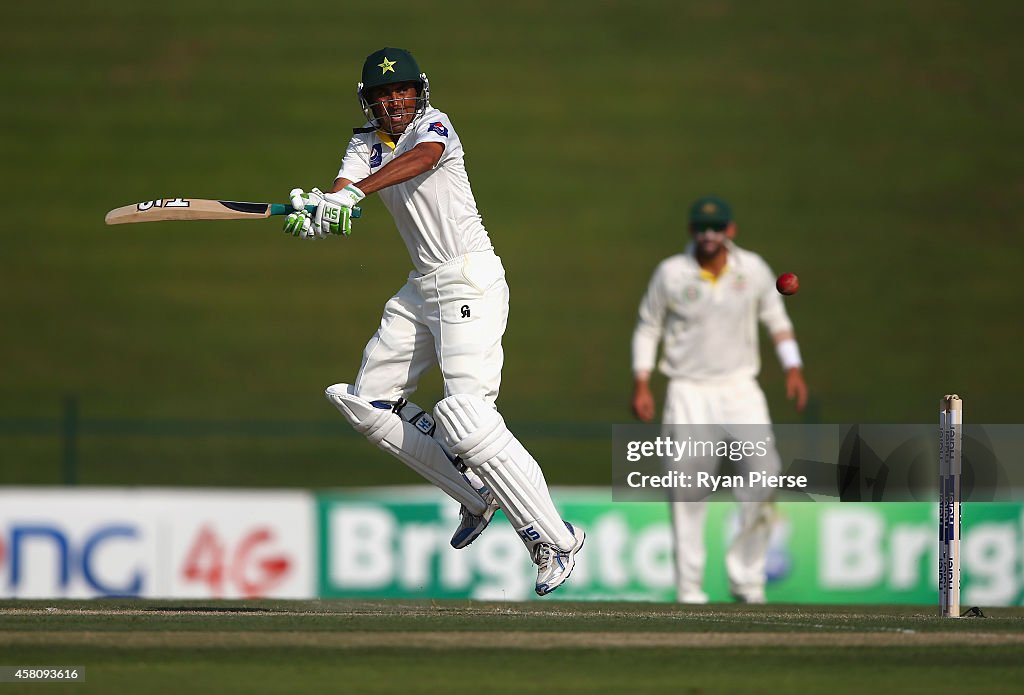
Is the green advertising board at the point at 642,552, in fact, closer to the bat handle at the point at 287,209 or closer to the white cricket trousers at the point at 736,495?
the white cricket trousers at the point at 736,495

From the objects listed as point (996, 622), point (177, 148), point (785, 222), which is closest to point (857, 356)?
point (785, 222)

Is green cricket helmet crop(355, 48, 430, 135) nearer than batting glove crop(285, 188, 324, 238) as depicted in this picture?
No

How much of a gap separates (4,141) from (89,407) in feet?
26.5

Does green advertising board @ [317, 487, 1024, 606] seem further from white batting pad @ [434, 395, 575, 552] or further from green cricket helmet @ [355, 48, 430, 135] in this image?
green cricket helmet @ [355, 48, 430, 135]

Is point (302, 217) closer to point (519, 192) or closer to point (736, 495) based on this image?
point (736, 495)

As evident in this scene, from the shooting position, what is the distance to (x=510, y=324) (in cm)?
2042

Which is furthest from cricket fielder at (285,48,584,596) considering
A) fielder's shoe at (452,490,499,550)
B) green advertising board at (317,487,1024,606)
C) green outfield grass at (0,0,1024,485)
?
green outfield grass at (0,0,1024,485)

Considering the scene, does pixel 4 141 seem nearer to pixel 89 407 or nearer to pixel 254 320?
pixel 254 320

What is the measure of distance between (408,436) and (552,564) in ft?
2.43

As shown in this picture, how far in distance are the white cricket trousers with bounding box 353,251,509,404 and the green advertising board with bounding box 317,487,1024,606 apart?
10.5ft

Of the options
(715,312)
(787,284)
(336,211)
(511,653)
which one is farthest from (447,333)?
(715,312)

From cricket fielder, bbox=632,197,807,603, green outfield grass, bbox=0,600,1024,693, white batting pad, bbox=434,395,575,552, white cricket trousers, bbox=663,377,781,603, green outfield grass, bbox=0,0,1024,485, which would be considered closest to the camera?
green outfield grass, bbox=0,600,1024,693

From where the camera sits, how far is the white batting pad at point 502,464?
5.77m

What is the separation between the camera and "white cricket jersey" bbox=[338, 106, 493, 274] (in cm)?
589
